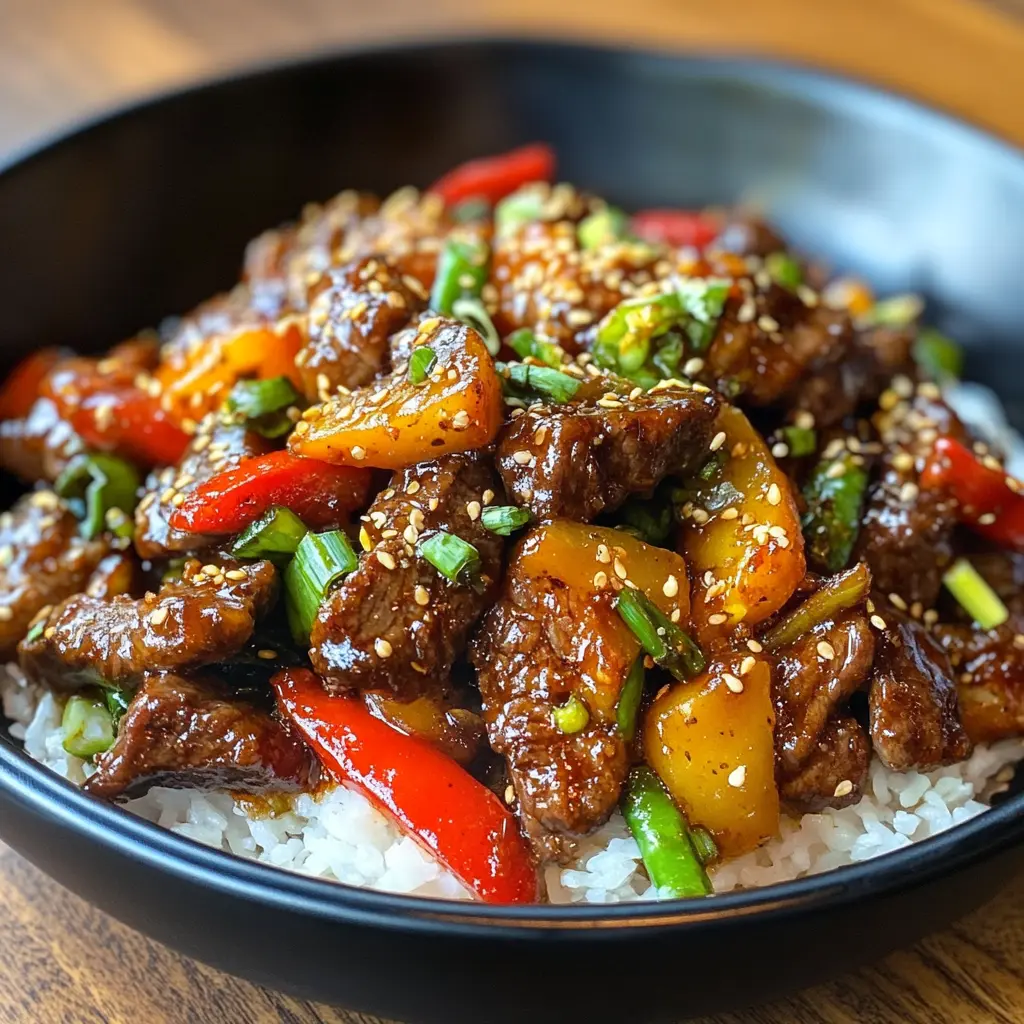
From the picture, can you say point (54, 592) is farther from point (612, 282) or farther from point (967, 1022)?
point (967, 1022)

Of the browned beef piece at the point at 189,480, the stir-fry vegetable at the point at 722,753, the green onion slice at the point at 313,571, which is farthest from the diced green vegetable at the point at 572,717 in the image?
the browned beef piece at the point at 189,480

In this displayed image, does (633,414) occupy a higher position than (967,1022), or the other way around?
(633,414)

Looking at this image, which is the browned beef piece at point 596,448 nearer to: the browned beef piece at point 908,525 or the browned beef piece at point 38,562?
the browned beef piece at point 908,525

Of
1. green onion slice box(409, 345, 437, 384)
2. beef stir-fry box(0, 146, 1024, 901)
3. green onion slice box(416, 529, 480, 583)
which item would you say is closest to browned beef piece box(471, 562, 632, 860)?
beef stir-fry box(0, 146, 1024, 901)

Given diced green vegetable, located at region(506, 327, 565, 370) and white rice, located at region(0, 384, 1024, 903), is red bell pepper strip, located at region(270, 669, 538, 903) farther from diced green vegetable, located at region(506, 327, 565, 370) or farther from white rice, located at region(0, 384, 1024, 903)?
diced green vegetable, located at region(506, 327, 565, 370)

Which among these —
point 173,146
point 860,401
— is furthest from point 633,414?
point 173,146

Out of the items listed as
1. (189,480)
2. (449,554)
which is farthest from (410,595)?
(189,480)
